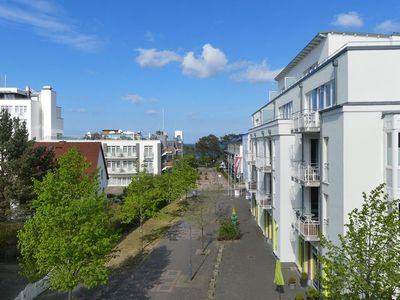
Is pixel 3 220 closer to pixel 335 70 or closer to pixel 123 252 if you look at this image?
pixel 123 252

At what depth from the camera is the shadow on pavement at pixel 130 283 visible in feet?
68.9

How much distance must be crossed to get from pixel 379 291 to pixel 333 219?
7076 millimetres

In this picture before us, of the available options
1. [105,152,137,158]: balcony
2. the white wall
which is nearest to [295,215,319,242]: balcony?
the white wall

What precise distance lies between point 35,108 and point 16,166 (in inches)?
1714

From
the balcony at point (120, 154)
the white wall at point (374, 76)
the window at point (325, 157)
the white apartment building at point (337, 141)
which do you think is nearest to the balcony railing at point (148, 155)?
the balcony at point (120, 154)

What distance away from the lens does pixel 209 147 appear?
456 feet

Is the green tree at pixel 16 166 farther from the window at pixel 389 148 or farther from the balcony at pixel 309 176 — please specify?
the window at pixel 389 148

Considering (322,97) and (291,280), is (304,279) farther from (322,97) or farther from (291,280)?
(322,97)

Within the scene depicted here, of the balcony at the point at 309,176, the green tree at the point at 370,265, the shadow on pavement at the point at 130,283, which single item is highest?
the balcony at the point at 309,176

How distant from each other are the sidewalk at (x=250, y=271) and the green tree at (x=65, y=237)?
6862 mm

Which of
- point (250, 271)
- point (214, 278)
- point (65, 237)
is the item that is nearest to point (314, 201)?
point (250, 271)

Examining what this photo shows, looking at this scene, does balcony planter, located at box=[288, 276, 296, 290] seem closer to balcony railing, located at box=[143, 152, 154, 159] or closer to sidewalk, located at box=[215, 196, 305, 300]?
sidewalk, located at box=[215, 196, 305, 300]

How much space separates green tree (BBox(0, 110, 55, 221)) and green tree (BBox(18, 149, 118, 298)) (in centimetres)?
1487

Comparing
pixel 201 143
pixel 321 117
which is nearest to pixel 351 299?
pixel 321 117
